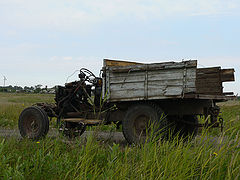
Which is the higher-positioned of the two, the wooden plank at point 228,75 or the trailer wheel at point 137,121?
the wooden plank at point 228,75

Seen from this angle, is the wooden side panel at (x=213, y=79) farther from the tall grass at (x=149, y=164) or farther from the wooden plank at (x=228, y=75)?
the tall grass at (x=149, y=164)

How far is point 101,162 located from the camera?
3.66m

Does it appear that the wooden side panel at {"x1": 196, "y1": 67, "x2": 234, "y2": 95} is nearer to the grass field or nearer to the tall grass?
the grass field

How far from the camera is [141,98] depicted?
6.02 metres

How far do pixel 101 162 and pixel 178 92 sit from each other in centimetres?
259

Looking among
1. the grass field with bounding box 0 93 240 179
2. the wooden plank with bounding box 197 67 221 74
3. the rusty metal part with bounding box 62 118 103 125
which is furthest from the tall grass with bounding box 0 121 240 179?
the wooden plank with bounding box 197 67 221 74

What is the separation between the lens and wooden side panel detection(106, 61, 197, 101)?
5602 millimetres

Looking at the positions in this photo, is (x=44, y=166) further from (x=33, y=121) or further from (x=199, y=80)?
(x=199, y=80)

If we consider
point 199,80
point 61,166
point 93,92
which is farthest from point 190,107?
point 61,166

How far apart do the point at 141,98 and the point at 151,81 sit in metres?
→ 0.42

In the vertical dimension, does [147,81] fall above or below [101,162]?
above

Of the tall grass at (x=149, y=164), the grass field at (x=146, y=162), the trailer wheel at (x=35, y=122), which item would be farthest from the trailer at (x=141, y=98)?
the tall grass at (x=149, y=164)

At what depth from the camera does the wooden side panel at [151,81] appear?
221 inches

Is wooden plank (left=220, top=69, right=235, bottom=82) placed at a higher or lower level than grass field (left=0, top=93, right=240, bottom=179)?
higher
